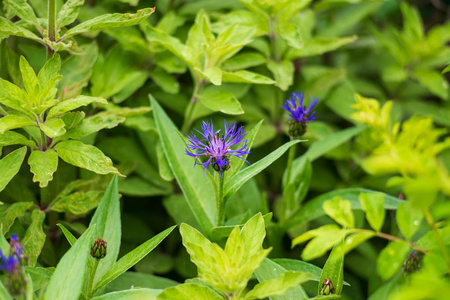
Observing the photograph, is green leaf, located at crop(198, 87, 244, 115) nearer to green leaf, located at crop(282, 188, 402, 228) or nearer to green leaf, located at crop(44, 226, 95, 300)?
green leaf, located at crop(282, 188, 402, 228)

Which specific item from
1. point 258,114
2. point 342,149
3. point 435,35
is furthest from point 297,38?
point 435,35

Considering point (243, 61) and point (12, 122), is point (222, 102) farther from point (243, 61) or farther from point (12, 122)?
point (12, 122)

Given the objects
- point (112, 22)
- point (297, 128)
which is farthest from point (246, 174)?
point (112, 22)

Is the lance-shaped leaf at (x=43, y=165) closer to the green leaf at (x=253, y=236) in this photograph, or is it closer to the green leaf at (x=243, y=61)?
the green leaf at (x=253, y=236)

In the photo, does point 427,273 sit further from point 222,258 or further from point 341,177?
point 341,177

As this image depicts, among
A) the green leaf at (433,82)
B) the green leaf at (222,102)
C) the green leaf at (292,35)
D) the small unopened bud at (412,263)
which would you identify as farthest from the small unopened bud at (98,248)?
the green leaf at (433,82)
